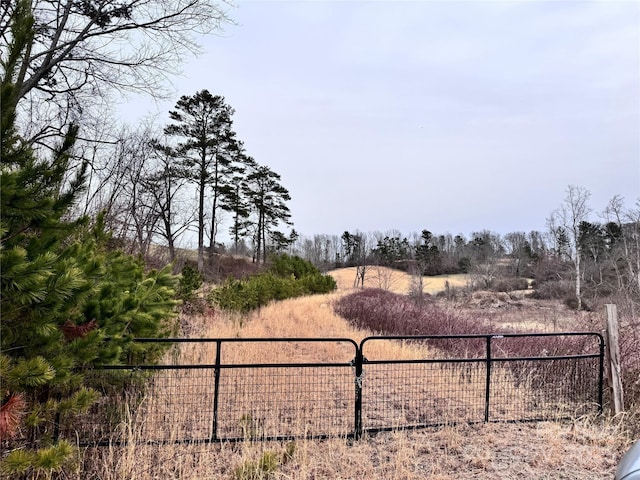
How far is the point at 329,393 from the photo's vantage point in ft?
19.9

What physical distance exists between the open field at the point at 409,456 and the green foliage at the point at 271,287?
356 inches

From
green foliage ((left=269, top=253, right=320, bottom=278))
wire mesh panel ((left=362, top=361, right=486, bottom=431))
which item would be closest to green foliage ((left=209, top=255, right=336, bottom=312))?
green foliage ((left=269, top=253, right=320, bottom=278))

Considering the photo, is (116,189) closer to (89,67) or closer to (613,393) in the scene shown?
(89,67)

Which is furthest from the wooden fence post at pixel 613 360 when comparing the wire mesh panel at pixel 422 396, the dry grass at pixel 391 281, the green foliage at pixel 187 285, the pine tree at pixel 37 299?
the dry grass at pixel 391 281

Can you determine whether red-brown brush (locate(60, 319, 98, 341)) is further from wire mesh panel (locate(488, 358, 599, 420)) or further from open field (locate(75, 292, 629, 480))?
wire mesh panel (locate(488, 358, 599, 420))

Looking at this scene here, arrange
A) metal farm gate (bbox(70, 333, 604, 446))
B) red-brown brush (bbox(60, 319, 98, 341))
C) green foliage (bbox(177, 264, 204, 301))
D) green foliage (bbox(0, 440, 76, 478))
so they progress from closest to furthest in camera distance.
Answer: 1. green foliage (bbox(0, 440, 76, 478))
2. red-brown brush (bbox(60, 319, 98, 341))
3. metal farm gate (bbox(70, 333, 604, 446))
4. green foliage (bbox(177, 264, 204, 301))

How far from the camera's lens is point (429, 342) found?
9500 mm

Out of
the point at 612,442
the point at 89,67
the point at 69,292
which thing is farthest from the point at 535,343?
the point at 89,67

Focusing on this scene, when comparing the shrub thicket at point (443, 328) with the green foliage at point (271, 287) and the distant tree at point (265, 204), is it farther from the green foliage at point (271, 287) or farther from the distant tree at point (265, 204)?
the distant tree at point (265, 204)

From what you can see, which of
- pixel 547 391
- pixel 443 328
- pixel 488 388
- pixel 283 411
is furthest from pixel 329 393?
pixel 443 328

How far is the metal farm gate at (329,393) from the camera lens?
13.4 ft

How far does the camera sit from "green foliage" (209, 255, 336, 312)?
13.0 metres

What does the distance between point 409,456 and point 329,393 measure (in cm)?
224

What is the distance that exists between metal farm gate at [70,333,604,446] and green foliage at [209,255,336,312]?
4.95 metres
